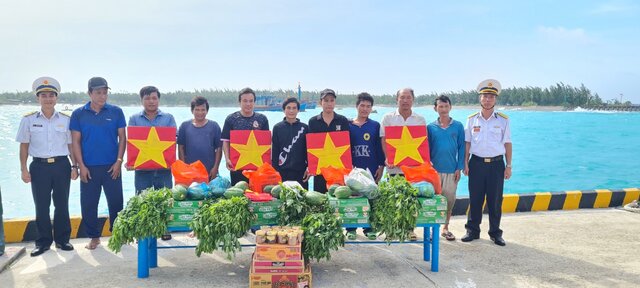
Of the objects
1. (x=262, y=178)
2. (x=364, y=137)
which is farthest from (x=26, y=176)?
(x=364, y=137)

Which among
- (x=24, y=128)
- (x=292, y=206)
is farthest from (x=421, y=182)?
(x=24, y=128)

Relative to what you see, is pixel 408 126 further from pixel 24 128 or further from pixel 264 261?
pixel 24 128

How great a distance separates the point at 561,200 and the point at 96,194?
690cm

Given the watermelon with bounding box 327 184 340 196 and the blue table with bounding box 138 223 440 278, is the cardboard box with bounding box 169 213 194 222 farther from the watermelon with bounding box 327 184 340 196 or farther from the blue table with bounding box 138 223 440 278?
the watermelon with bounding box 327 184 340 196

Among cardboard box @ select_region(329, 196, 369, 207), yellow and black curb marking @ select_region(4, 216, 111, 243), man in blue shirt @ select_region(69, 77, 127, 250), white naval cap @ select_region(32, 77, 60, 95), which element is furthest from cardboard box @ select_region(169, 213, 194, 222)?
yellow and black curb marking @ select_region(4, 216, 111, 243)

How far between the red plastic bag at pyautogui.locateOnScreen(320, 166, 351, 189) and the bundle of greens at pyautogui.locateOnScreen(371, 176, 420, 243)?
19.3 inches

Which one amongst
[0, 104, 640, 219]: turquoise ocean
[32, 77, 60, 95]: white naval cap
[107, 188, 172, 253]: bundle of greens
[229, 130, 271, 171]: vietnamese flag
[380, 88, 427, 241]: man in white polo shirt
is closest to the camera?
[107, 188, 172, 253]: bundle of greens

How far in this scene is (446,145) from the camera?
17.7 feet

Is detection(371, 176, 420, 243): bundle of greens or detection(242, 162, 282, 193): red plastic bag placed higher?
detection(242, 162, 282, 193): red plastic bag

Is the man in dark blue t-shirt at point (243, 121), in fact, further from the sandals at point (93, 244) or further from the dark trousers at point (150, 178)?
the sandals at point (93, 244)

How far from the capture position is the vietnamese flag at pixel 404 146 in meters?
5.09

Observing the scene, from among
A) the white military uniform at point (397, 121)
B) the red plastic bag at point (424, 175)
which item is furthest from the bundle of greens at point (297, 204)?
the white military uniform at point (397, 121)

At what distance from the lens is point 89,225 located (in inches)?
208

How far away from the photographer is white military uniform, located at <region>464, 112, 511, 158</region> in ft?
17.9
